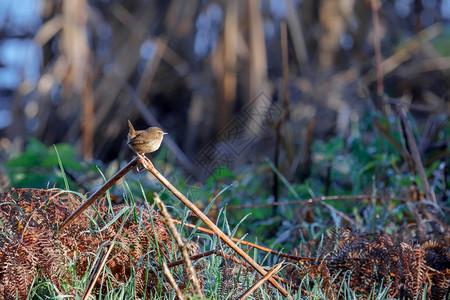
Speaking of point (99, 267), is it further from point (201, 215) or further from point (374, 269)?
point (374, 269)

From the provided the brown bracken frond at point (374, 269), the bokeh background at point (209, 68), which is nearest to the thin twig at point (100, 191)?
the brown bracken frond at point (374, 269)

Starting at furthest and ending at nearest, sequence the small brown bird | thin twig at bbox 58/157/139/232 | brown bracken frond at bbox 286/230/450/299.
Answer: brown bracken frond at bbox 286/230/450/299 → the small brown bird → thin twig at bbox 58/157/139/232

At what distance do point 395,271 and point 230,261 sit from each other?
1.63 feet

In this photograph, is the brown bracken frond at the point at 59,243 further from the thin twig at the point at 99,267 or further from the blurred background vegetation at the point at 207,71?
the blurred background vegetation at the point at 207,71

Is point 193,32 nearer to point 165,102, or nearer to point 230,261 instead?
point 165,102

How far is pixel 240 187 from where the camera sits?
268 cm

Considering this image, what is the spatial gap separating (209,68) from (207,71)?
0.03m

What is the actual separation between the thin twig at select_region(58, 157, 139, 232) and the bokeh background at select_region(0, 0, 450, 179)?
Answer: 261 centimetres

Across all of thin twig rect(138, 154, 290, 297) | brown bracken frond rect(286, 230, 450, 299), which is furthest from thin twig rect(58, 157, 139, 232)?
brown bracken frond rect(286, 230, 450, 299)

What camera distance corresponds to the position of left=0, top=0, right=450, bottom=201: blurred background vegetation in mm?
4438

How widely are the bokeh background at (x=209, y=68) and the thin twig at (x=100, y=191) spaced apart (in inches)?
103

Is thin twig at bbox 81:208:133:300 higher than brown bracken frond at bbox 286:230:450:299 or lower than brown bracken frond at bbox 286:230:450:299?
higher

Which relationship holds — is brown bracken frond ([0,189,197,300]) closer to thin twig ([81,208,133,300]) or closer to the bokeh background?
thin twig ([81,208,133,300])

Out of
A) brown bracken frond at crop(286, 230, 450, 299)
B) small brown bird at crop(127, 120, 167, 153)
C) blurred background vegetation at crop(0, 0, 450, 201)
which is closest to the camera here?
small brown bird at crop(127, 120, 167, 153)
